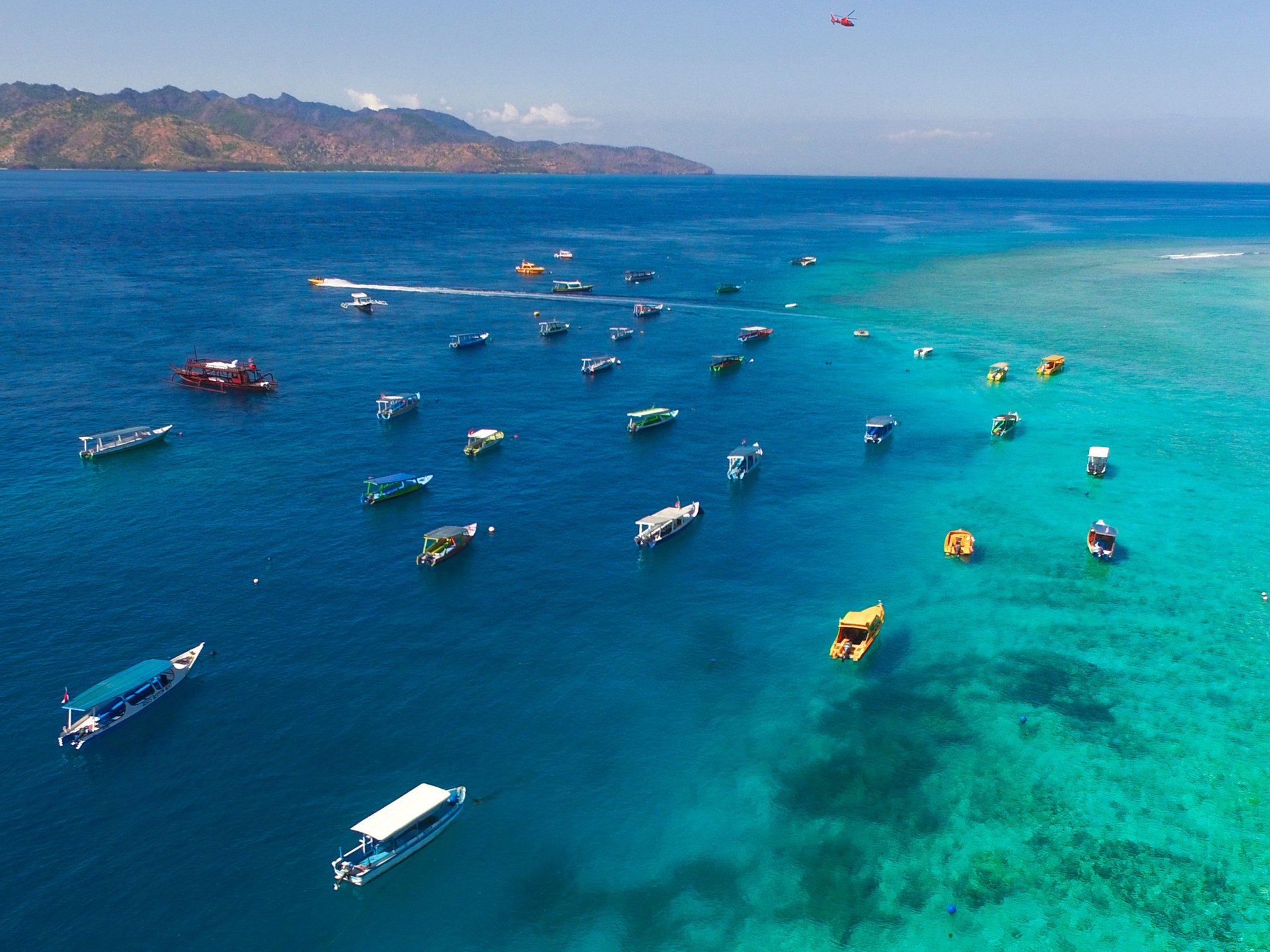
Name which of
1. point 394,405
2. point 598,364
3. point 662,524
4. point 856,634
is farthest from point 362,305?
point 856,634

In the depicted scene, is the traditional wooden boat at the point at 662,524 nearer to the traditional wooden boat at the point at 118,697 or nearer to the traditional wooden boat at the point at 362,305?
the traditional wooden boat at the point at 118,697

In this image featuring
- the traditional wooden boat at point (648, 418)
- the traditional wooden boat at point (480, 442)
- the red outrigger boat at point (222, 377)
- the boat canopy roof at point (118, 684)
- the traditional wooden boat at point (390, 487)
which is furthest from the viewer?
the red outrigger boat at point (222, 377)

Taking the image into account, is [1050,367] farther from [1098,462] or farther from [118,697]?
[118,697]

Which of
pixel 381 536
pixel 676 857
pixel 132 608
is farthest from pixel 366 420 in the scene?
pixel 676 857

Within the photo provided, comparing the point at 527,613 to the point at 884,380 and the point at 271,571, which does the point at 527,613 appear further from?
the point at 884,380

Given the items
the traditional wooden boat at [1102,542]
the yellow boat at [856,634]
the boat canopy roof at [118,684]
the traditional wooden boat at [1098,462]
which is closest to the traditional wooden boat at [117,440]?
the boat canopy roof at [118,684]

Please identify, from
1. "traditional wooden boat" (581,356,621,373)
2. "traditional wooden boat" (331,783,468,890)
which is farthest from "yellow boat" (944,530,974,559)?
"traditional wooden boat" (581,356,621,373)
